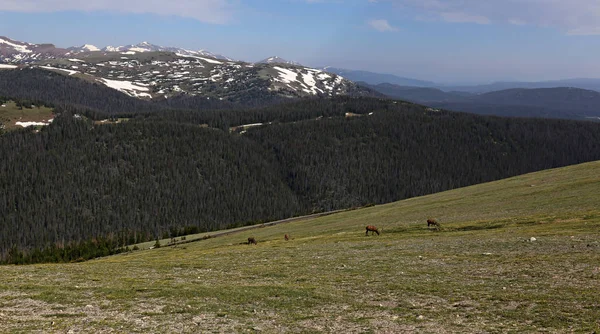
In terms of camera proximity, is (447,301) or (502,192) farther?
(502,192)

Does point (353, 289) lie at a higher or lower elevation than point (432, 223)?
higher

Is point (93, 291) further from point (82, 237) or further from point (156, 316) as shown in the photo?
point (82, 237)

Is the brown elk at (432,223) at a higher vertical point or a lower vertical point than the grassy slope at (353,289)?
lower

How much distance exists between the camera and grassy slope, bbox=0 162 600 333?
1967 cm

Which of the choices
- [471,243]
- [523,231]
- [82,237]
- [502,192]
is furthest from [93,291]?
[82,237]

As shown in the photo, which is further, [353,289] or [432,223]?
[432,223]

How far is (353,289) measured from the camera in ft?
86.2

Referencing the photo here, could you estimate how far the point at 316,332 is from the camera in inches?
737

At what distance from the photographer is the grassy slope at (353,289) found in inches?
774

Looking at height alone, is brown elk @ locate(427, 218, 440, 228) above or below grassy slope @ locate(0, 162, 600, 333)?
below

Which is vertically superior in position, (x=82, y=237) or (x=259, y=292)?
(x=259, y=292)

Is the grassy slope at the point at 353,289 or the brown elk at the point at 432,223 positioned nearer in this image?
the grassy slope at the point at 353,289

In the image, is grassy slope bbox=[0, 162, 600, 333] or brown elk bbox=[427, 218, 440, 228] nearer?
grassy slope bbox=[0, 162, 600, 333]

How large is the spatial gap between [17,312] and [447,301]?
2120 centimetres
